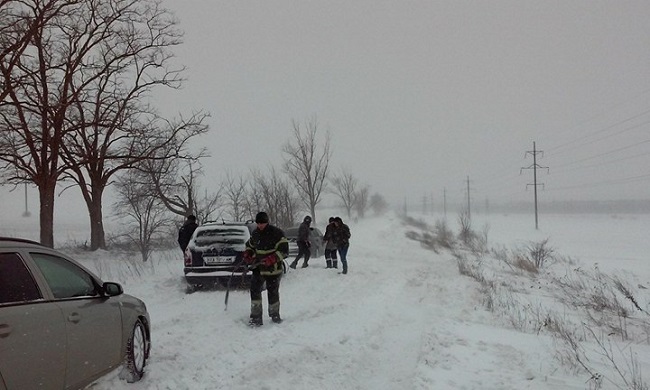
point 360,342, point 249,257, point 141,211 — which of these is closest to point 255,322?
point 249,257

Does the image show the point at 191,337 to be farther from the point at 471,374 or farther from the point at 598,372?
the point at 598,372

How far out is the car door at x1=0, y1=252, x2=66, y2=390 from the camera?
2887 mm

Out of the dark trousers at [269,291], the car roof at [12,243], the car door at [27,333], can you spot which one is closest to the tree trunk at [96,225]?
the dark trousers at [269,291]

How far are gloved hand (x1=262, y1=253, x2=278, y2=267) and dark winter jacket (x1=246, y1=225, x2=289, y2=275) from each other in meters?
0.03

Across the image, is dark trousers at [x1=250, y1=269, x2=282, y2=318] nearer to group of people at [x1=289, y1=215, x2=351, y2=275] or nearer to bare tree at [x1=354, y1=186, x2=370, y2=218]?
group of people at [x1=289, y1=215, x2=351, y2=275]

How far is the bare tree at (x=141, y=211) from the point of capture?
25.2m

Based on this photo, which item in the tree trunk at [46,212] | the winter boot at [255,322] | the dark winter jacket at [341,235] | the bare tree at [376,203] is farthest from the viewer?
the bare tree at [376,203]

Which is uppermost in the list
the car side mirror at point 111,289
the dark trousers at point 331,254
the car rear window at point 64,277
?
the car rear window at point 64,277

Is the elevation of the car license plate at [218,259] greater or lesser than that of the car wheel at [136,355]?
greater

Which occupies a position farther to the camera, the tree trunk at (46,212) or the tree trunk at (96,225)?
the tree trunk at (96,225)

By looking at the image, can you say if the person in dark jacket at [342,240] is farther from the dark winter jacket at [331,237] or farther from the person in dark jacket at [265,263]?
the person in dark jacket at [265,263]

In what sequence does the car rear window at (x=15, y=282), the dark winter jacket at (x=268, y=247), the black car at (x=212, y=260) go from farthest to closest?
the black car at (x=212, y=260), the dark winter jacket at (x=268, y=247), the car rear window at (x=15, y=282)

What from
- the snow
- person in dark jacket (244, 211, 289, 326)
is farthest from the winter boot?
A: the snow

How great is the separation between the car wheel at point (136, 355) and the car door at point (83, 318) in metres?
0.18
